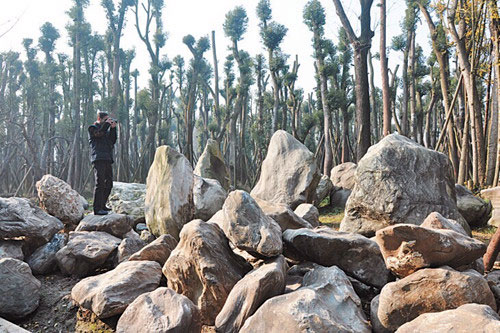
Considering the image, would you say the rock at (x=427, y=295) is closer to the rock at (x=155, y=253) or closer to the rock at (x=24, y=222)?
the rock at (x=155, y=253)

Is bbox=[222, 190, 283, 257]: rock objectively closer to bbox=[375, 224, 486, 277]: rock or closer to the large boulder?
bbox=[375, 224, 486, 277]: rock

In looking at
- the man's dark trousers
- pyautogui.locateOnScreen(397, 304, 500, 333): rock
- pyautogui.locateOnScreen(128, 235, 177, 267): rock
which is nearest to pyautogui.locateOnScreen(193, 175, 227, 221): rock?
the man's dark trousers

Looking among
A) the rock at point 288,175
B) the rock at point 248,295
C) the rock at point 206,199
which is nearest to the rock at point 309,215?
the rock at point 288,175

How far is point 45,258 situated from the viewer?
16.0ft

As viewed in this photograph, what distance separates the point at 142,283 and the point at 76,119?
1617 centimetres

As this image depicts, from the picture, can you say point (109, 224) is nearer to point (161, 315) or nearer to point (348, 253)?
point (161, 315)

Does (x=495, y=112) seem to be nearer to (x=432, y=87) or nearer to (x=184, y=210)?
(x=184, y=210)

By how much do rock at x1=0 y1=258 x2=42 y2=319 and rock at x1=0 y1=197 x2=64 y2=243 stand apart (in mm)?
981

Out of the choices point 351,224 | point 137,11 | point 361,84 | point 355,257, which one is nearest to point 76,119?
point 137,11

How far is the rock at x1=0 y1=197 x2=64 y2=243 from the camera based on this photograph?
4.84 meters

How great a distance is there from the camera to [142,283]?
12.2 feet

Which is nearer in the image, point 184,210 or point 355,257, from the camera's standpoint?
point 355,257

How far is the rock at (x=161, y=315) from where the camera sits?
111 inches

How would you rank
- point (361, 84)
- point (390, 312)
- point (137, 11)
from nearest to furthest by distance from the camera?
point (390, 312)
point (361, 84)
point (137, 11)
